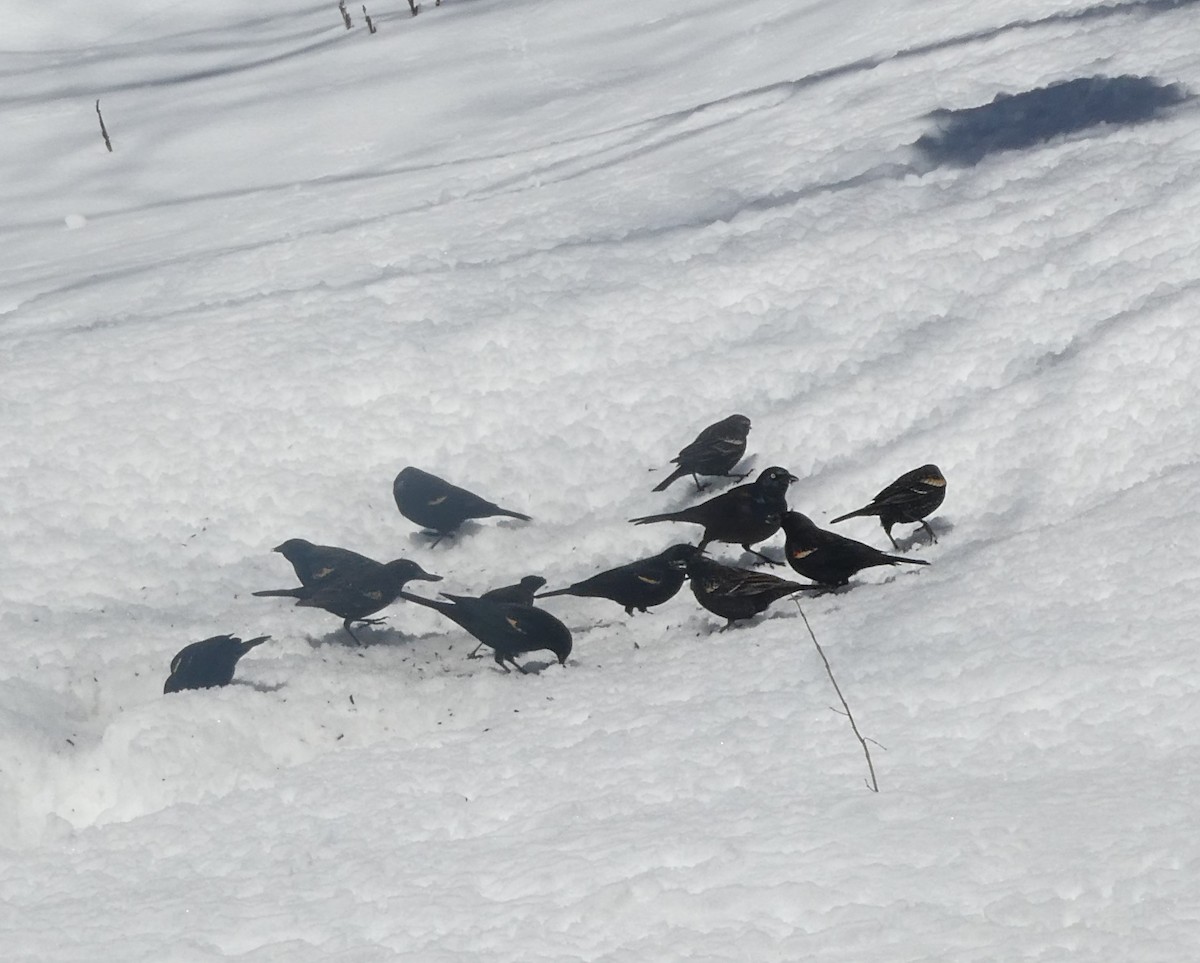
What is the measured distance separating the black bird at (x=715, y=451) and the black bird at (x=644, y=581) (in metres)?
0.61

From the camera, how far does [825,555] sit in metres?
3.76

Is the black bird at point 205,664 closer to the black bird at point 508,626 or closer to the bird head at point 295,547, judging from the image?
the bird head at point 295,547

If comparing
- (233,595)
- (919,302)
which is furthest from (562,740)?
(919,302)

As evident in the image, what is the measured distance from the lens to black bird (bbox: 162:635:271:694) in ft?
11.8

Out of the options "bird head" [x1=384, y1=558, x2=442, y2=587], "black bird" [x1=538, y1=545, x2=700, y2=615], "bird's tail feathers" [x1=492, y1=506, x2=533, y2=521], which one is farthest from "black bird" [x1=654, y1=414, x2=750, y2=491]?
"bird head" [x1=384, y1=558, x2=442, y2=587]

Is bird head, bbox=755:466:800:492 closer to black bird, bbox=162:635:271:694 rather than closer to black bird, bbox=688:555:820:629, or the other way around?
black bird, bbox=688:555:820:629

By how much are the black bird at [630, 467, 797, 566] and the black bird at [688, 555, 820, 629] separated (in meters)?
0.31

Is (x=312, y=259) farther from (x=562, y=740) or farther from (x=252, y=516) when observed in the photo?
(x=562, y=740)

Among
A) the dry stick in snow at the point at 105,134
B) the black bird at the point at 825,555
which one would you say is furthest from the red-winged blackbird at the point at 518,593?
the dry stick in snow at the point at 105,134

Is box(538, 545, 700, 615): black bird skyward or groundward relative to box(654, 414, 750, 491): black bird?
groundward

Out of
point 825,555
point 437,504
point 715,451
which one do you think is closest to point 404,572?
point 437,504

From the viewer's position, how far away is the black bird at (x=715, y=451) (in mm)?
4418

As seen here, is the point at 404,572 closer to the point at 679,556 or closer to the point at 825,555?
the point at 679,556

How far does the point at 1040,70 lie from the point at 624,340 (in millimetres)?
3056
